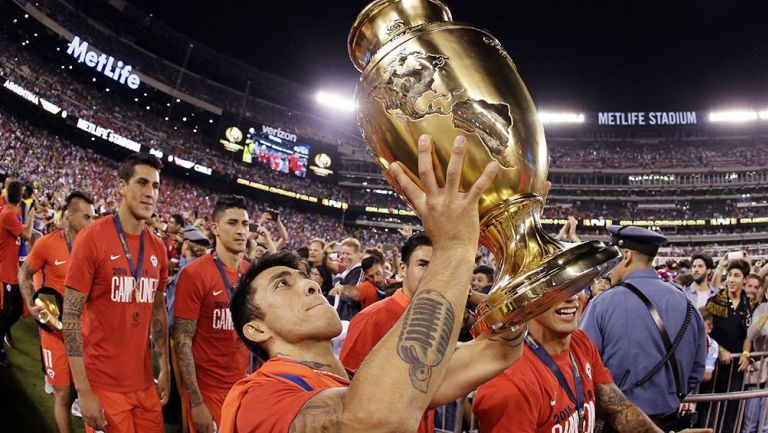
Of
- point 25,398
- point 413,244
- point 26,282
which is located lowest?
point 25,398

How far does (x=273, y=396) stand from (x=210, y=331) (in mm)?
2460

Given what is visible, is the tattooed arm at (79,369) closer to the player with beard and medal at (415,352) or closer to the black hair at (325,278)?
the player with beard and medal at (415,352)

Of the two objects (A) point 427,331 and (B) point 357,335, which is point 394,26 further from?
(B) point 357,335

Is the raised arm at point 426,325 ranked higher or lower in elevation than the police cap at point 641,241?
lower

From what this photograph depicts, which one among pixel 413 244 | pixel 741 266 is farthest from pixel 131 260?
pixel 741 266

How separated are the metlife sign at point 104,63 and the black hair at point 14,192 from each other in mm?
24699

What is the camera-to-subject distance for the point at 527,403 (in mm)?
1985

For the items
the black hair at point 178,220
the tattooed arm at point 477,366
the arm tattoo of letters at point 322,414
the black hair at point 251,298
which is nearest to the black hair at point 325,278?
the black hair at point 178,220

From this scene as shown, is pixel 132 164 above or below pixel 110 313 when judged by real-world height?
above

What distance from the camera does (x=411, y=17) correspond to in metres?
1.18

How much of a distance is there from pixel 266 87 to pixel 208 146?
7.52 meters

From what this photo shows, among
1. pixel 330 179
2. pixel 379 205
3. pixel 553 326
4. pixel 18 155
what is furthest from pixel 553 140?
pixel 553 326

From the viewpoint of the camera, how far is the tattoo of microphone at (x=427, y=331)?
936 mm

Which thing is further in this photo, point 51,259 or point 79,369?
point 51,259
